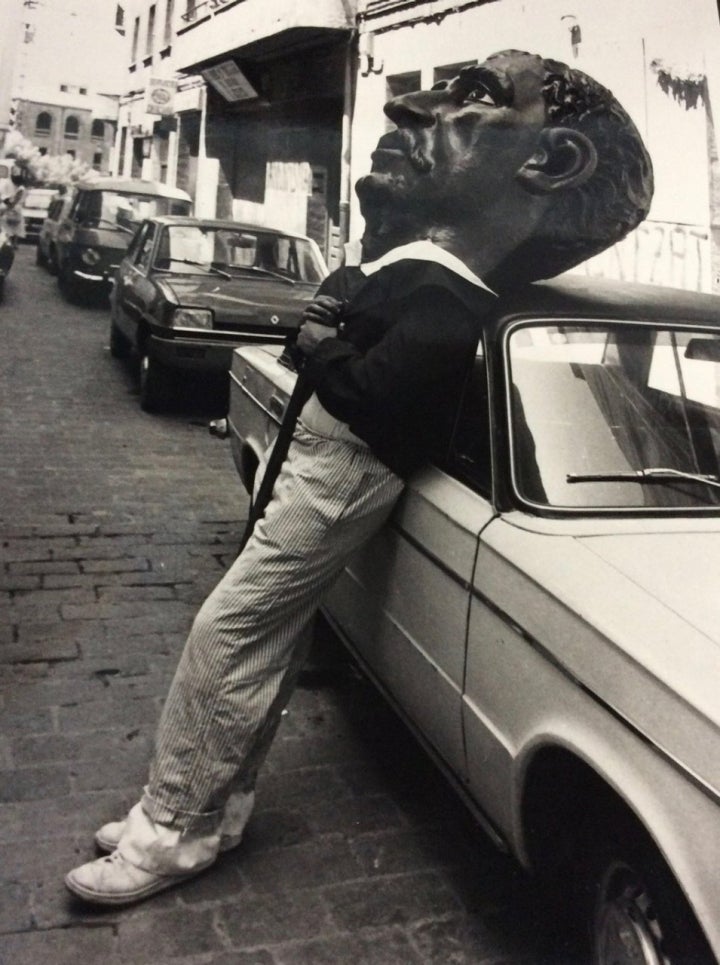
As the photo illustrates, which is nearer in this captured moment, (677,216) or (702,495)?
(702,495)

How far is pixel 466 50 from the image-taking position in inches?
166

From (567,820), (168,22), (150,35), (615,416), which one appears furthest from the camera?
(168,22)

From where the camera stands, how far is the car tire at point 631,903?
1.58 metres

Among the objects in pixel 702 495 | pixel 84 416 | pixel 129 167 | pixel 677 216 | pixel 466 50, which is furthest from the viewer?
pixel 84 416

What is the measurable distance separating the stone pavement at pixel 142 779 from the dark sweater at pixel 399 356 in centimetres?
107

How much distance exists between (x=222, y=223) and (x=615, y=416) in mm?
5649

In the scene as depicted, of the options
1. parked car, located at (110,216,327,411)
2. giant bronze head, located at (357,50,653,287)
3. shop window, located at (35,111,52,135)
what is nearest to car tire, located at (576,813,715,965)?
giant bronze head, located at (357,50,653,287)

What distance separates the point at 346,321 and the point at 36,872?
153cm

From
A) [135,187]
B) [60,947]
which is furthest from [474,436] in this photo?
[135,187]

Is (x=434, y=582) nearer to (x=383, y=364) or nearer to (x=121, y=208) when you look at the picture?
(x=383, y=364)

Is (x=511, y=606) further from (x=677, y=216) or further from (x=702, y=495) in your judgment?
(x=677, y=216)

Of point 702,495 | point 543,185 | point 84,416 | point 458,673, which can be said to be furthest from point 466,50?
point 84,416

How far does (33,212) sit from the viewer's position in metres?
12.7

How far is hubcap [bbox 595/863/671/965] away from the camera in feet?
5.53
